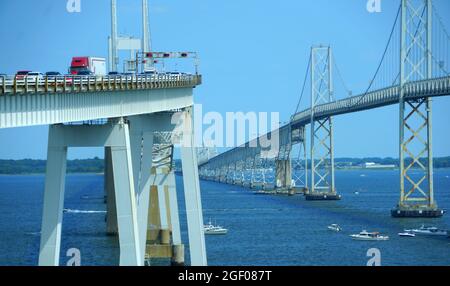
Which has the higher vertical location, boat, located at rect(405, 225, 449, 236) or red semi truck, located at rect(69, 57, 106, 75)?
red semi truck, located at rect(69, 57, 106, 75)

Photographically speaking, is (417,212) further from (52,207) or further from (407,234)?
(52,207)

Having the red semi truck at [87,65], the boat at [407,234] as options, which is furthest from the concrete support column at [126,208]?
the boat at [407,234]

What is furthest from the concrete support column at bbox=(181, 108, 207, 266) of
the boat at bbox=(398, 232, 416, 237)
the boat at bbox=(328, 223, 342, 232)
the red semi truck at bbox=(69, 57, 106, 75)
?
the boat at bbox=(328, 223, 342, 232)

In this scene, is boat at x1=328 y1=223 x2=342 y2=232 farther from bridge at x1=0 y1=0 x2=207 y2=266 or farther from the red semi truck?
the red semi truck

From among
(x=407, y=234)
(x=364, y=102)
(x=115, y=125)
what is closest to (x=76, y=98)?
(x=115, y=125)

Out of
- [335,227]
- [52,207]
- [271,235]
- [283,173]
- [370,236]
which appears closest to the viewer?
[52,207]
